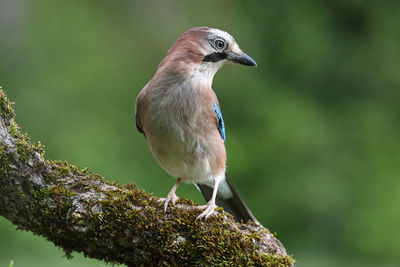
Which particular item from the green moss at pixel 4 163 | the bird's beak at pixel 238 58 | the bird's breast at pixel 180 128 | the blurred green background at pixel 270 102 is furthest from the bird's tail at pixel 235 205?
the blurred green background at pixel 270 102

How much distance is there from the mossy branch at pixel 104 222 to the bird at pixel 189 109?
763 mm

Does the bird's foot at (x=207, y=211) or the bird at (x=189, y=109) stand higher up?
the bird at (x=189, y=109)

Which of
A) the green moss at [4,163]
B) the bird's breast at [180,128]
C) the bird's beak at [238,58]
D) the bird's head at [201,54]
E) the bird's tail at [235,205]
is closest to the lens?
the green moss at [4,163]

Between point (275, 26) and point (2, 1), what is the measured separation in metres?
5.74

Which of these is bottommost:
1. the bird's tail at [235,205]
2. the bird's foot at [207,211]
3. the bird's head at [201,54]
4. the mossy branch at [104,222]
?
the mossy branch at [104,222]

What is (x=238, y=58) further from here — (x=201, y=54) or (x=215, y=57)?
(x=201, y=54)

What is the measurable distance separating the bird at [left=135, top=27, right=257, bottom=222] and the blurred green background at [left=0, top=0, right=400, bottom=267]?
4.23 metres

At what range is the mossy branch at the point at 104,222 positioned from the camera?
372 cm

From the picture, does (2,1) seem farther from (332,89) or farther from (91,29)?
(332,89)

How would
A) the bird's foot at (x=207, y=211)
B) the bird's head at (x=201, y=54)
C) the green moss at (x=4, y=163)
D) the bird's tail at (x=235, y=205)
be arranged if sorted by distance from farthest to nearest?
1. the bird's tail at (x=235, y=205)
2. the bird's head at (x=201, y=54)
3. the bird's foot at (x=207, y=211)
4. the green moss at (x=4, y=163)

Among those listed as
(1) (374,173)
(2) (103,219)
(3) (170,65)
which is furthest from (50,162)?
(1) (374,173)

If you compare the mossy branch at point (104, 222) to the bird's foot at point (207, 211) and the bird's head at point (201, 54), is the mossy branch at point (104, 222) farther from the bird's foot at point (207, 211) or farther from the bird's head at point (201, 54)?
the bird's head at point (201, 54)

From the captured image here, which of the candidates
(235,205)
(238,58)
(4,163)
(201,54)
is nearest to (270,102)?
(235,205)

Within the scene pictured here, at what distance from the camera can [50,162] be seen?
12.9ft
